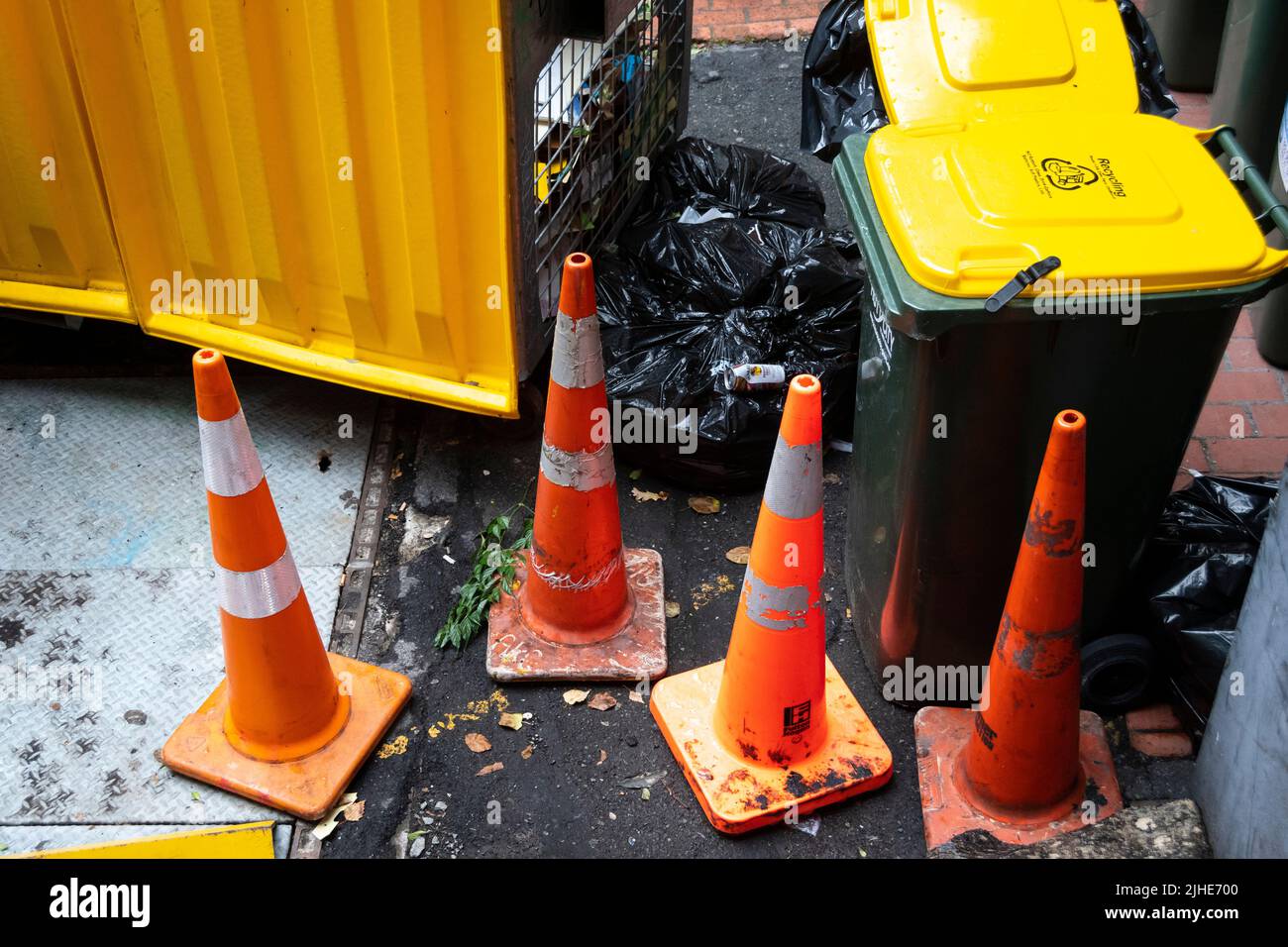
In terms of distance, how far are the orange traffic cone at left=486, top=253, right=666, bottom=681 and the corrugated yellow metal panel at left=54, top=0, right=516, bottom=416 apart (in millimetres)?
511

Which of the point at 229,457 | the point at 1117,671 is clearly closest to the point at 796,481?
the point at 1117,671

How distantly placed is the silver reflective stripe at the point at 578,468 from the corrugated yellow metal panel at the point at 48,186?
1.71 meters

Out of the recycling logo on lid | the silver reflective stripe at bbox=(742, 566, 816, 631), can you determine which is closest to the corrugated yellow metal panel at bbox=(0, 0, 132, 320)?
the silver reflective stripe at bbox=(742, 566, 816, 631)

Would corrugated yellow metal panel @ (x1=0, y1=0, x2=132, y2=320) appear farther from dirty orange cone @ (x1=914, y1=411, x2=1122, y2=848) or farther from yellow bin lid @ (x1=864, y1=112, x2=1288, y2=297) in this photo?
dirty orange cone @ (x1=914, y1=411, x2=1122, y2=848)

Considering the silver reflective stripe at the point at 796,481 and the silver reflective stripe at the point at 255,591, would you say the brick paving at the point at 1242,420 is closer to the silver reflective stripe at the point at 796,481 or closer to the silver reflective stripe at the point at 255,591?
the silver reflective stripe at the point at 796,481

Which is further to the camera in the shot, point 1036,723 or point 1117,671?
point 1117,671

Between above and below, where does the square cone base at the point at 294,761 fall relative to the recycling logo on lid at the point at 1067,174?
below

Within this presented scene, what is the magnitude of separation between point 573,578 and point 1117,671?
1.45m

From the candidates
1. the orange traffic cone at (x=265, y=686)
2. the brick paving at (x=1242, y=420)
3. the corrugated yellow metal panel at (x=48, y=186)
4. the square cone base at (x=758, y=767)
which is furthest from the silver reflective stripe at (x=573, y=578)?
the brick paving at (x=1242, y=420)

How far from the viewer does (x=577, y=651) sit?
10.7 ft

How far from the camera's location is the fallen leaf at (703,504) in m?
3.77

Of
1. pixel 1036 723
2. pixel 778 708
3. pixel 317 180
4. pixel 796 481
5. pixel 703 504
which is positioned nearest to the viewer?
pixel 796 481

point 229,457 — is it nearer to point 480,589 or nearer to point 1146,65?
point 480,589

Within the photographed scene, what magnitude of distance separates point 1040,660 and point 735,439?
130 cm
